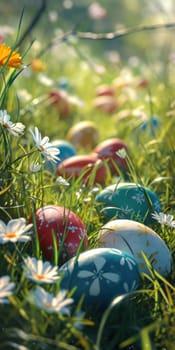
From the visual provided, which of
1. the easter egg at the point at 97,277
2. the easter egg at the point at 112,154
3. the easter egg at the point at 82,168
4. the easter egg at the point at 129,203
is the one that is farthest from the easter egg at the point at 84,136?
the easter egg at the point at 97,277

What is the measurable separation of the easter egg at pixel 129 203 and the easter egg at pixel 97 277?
1.53 feet

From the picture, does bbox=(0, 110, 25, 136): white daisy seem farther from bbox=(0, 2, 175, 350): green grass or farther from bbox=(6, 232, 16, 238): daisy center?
bbox=(6, 232, 16, 238): daisy center

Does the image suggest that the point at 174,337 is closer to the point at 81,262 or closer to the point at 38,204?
the point at 81,262

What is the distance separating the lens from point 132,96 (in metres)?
4.59

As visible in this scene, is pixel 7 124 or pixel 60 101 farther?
pixel 60 101

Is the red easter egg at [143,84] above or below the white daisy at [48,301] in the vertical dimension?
below

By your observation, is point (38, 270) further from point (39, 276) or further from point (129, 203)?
point (129, 203)

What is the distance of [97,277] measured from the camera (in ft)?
5.71

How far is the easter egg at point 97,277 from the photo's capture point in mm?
1729

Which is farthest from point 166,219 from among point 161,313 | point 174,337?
point 174,337

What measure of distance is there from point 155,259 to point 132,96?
2.74m

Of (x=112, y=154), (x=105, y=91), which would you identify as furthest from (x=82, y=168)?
(x=105, y=91)

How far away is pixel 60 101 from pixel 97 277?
2614 mm

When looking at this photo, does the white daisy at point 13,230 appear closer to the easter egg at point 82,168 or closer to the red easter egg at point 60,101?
the easter egg at point 82,168
